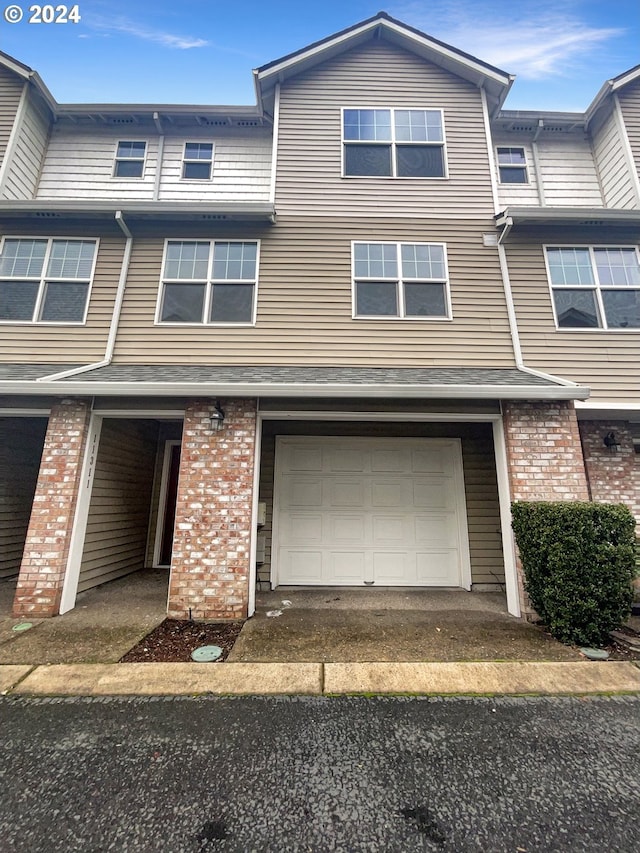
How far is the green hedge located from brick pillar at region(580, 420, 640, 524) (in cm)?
228

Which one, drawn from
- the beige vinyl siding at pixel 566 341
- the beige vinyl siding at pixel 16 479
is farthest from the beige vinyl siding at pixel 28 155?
the beige vinyl siding at pixel 566 341

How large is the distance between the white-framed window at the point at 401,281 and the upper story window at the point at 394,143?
160 cm

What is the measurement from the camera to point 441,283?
6133mm

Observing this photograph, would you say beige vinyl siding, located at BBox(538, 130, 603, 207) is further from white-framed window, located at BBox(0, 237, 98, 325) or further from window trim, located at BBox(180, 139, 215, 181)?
white-framed window, located at BBox(0, 237, 98, 325)

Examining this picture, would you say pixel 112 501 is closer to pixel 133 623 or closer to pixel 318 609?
pixel 133 623

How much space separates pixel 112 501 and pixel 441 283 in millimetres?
6394

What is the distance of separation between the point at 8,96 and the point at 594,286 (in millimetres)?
11247

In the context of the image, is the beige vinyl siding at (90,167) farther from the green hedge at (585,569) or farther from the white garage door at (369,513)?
the green hedge at (585,569)

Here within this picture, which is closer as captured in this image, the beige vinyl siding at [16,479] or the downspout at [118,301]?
the downspout at [118,301]

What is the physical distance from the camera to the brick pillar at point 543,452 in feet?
15.3

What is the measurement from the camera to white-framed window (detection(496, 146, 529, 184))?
7.60 meters

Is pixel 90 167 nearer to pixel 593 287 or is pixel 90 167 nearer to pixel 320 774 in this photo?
pixel 593 287

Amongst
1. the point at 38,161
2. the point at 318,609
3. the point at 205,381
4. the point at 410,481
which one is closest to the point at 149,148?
the point at 38,161

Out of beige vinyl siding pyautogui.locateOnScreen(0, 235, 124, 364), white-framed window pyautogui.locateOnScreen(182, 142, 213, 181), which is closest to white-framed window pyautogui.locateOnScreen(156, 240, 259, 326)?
beige vinyl siding pyautogui.locateOnScreen(0, 235, 124, 364)
